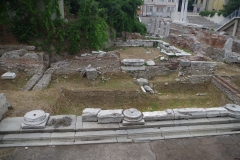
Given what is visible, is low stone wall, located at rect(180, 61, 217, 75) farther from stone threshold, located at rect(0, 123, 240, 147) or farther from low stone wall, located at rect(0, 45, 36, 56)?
low stone wall, located at rect(0, 45, 36, 56)

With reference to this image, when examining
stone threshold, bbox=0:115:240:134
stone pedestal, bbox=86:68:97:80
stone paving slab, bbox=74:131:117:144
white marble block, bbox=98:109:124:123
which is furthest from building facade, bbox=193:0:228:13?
stone paving slab, bbox=74:131:117:144

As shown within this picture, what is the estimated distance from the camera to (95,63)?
9.67m

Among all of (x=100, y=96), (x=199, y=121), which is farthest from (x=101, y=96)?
(x=199, y=121)

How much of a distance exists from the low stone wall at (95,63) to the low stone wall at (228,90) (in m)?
4.98

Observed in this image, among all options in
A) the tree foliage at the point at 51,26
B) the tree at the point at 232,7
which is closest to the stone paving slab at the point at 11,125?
the tree foliage at the point at 51,26

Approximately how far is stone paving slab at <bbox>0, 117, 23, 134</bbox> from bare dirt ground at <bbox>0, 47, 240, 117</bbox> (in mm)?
399

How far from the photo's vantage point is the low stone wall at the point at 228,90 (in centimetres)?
739

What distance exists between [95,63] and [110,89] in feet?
7.44

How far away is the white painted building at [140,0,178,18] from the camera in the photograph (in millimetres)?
39719

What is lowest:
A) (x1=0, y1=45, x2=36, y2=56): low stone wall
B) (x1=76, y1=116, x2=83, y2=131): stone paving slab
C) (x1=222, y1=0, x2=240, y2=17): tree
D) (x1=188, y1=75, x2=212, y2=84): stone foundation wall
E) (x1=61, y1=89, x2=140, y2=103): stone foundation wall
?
(x1=61, y1=89, x2=140, y2=103): stone foundation wall

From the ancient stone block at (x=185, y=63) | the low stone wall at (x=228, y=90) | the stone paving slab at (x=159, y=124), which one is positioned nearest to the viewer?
the stone paving slab at (x=159, y=124)

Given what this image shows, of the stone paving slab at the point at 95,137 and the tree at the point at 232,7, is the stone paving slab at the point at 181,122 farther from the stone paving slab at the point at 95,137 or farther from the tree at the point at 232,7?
the tree at the point at 232,7

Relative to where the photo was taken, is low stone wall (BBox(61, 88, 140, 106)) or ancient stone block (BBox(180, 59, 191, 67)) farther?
ancient stone block (BBox(180, 59, 191, 67))

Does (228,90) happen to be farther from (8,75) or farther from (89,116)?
(8,75)
